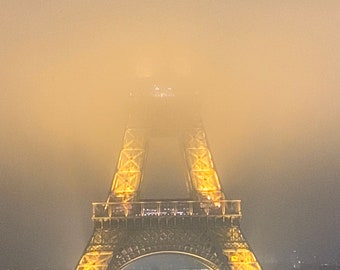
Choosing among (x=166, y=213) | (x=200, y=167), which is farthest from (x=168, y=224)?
(x=200, y=167)

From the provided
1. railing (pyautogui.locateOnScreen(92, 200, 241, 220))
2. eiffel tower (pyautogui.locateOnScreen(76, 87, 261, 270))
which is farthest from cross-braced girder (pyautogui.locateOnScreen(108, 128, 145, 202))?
railing (pyautogui.locateOnScreen(92, 200, 241, 220))

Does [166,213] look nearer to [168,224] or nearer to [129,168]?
[168,224]

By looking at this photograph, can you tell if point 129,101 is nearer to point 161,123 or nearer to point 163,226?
point 161,123

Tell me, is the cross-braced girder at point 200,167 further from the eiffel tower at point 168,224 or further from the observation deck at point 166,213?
the observation deck at point 166,213

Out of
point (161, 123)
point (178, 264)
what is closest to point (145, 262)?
point (178, 264)

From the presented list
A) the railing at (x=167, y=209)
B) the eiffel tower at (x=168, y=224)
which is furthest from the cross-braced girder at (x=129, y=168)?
the railing at (x=167, y=209)

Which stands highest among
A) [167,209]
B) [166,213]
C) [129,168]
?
[129,168]

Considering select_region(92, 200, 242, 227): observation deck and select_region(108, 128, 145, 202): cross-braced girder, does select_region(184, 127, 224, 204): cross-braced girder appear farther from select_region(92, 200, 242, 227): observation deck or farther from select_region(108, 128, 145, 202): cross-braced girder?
select_region(108, 128, 145, 202): cross-braced girder

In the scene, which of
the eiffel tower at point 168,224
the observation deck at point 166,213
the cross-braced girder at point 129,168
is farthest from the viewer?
the cross-braced girder at point 129,168
